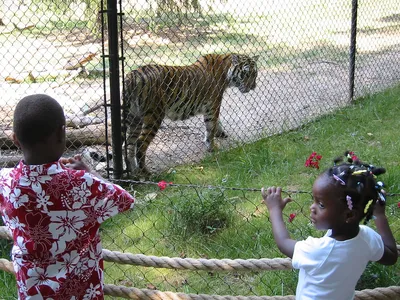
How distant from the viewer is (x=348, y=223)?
7.40ft

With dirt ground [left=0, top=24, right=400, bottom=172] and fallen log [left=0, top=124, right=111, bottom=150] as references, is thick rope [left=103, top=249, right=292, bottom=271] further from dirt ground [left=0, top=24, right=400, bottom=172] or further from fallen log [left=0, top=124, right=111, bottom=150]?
fallen log [left=0, top=124, right=111, bottom=150]

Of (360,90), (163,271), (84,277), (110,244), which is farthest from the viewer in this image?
(360,90)

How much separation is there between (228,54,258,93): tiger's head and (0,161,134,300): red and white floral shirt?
5.63 meters

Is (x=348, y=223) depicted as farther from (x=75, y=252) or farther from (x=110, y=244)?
(x=110, y=244)

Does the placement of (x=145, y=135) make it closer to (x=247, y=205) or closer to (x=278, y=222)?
(x=247, y=205)

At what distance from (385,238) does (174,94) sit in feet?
14.7

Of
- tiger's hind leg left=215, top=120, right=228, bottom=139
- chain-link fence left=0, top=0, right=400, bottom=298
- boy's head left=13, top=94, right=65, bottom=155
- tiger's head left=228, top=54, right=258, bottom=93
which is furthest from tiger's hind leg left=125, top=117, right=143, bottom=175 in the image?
boy's head left=13, top=94, right=65, bottom=155

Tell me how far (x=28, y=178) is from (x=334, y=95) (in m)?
7.45

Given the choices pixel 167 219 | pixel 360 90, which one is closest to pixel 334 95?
pixel 360 90

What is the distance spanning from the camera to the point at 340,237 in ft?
7.54

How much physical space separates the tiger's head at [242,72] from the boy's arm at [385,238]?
5446 mm

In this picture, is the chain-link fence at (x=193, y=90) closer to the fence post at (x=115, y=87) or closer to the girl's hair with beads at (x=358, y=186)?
the fence post at (x=115, y=87)

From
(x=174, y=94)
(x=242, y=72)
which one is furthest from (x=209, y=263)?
(x=242, y=72)

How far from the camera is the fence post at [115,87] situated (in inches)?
200
